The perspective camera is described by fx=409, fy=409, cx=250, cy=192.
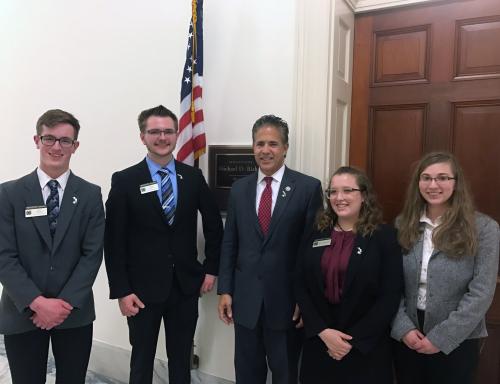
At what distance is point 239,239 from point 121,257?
56cm

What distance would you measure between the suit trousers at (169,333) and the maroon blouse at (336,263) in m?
0.75

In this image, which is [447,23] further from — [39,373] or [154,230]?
[39,373]

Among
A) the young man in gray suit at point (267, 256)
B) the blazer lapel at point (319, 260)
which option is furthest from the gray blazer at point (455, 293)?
the young man in gray suit at point (267, 256)

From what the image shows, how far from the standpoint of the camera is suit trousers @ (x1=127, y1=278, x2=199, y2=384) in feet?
6.60

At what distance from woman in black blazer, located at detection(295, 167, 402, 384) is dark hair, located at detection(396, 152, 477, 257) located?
0.24 feet

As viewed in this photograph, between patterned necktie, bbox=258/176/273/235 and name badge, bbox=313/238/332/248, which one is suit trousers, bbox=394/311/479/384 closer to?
name badge, bbox=313/238/332/248

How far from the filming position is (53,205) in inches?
68.1

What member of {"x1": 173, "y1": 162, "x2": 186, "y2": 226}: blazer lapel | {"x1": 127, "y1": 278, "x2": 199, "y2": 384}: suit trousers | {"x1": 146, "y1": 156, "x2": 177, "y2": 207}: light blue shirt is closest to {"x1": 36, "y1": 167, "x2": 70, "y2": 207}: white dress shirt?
{"x1": 146, "y1": 156, "x2": 177, "y2": 207}: light blue shirt

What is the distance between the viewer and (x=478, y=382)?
207cm

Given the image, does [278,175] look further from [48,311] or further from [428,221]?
[48,311]

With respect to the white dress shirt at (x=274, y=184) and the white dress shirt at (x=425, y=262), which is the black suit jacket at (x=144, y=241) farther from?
the white dress shirt at (x=425, y=262)

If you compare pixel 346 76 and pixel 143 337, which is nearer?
pixel 143 337

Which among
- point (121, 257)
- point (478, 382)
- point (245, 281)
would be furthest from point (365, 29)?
point (478, 382)

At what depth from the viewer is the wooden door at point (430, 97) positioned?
2.02m
